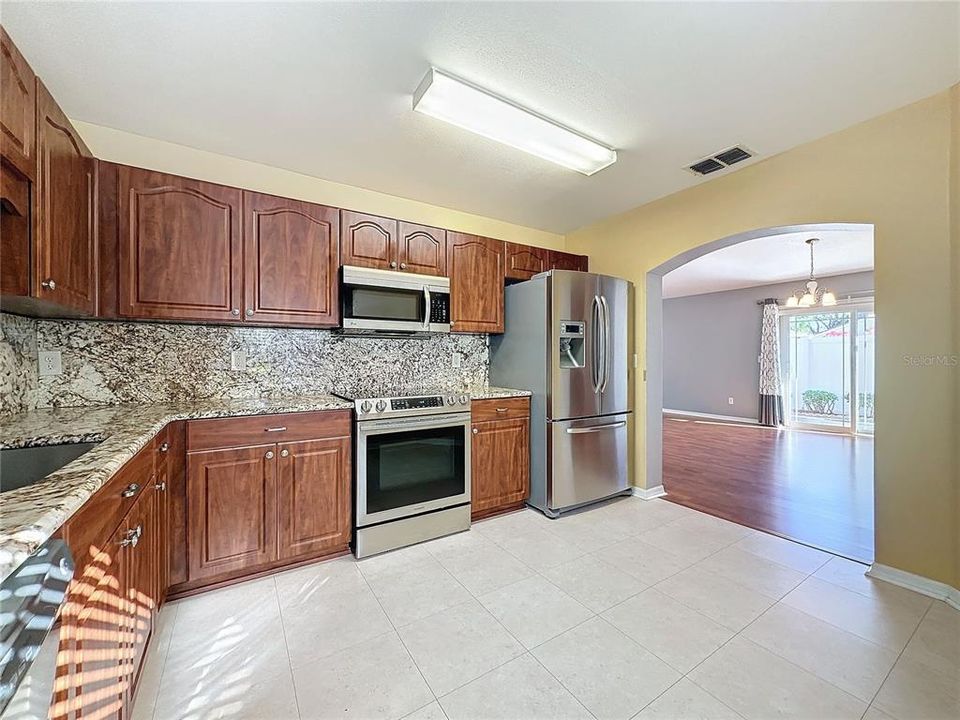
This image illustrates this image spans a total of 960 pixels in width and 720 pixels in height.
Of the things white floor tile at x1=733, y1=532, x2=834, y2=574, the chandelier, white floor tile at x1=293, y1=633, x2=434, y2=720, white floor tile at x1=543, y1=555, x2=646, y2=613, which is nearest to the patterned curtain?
the chandelier

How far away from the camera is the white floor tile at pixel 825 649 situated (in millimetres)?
1517

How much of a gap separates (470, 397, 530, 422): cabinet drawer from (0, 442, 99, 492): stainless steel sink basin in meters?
2.04

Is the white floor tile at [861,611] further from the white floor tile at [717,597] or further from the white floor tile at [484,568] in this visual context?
the white floor tile at [484,568]

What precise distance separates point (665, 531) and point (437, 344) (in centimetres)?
223

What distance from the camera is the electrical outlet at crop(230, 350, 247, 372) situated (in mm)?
2641

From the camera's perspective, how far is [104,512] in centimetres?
110

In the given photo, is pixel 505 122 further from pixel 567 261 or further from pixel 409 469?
pixel 409 469

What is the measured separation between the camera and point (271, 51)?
1.75 meters

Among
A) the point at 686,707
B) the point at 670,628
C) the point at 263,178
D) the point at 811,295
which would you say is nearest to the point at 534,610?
the point at 670,628

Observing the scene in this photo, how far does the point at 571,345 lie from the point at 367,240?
5.71 feet

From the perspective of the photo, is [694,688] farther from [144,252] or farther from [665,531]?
[144,252]

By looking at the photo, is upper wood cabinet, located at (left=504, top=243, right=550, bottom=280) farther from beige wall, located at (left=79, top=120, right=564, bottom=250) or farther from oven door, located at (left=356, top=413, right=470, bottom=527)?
oven door, located at (left=356, top=413, right=470, bottom=527)

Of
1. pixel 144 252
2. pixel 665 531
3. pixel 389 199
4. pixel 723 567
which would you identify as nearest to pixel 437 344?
pixel 389 199

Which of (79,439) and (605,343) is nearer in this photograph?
(79,439)
